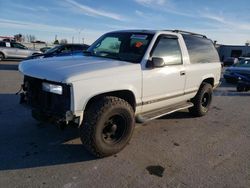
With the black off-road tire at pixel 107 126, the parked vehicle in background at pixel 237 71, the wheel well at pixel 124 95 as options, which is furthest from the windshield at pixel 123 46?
the parked vehicle in background at pixel 237 71

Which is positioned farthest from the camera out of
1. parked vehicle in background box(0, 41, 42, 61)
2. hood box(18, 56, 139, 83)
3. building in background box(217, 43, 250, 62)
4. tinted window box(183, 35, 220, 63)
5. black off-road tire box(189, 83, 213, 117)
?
building in background box(217, 43, 250, 62)

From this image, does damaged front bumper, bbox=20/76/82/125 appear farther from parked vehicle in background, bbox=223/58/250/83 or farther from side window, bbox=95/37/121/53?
parked vehicle in background, bbox=223/58/250/83

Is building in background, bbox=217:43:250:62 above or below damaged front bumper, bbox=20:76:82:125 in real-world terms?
above

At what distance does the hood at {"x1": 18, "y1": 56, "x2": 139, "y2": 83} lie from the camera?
3.64 meters

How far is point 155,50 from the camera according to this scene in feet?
15.8

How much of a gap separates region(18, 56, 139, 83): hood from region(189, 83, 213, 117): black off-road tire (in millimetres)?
2538

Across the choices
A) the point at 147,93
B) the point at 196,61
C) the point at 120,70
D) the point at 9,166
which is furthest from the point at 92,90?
the point at 196,61

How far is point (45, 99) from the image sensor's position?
3949 mm

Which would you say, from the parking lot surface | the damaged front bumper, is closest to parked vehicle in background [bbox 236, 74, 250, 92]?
the parking lot surface

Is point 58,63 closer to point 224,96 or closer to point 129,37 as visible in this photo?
point 129,37

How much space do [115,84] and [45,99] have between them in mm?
1035

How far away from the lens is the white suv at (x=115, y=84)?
3.73 metres

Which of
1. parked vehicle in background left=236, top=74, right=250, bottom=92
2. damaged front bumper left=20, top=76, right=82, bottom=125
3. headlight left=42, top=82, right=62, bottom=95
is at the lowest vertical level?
parked vehicle in background left=236, top=74, right=250, bottom=92

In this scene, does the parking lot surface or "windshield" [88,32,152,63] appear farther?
"windshield" [88,32,152,63]
